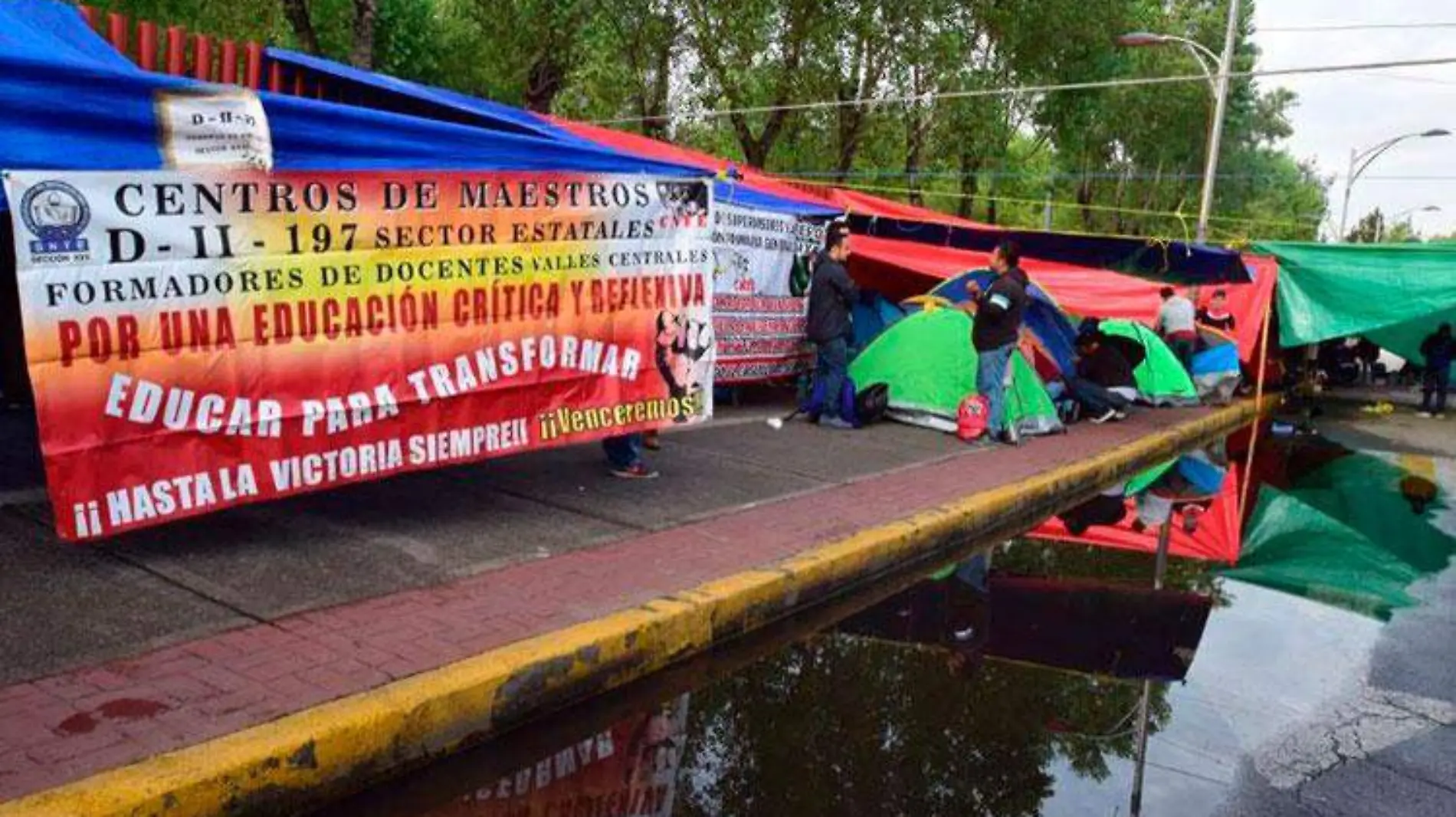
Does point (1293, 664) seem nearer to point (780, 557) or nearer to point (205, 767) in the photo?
point (780, 557)

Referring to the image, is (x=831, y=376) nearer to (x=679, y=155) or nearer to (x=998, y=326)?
(x=998, y=326)

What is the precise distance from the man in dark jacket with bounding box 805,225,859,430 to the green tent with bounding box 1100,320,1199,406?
18.9 ft

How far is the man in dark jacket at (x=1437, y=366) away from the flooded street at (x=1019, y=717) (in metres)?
13.8

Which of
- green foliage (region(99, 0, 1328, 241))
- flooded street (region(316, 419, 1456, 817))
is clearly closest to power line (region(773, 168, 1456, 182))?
green foliage (region(99, 0, 1328, 241))

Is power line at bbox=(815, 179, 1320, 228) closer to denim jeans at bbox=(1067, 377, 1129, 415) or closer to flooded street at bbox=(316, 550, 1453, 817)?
denim jeans at bbox=(1067, 377, 1129, 415)

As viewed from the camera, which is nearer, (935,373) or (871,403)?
(871,403)

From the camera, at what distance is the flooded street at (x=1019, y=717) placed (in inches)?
153

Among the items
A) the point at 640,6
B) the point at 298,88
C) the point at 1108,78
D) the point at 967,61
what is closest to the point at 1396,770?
the point at 298,88

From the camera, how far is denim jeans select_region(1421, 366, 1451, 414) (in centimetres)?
1848

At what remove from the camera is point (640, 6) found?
17891mm

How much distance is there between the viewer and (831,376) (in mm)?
10219

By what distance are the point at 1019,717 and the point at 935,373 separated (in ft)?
19.9

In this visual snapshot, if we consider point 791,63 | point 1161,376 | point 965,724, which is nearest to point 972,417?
point 965,724

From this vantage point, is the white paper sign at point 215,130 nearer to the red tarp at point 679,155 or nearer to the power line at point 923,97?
the red tarp at point 679,155
